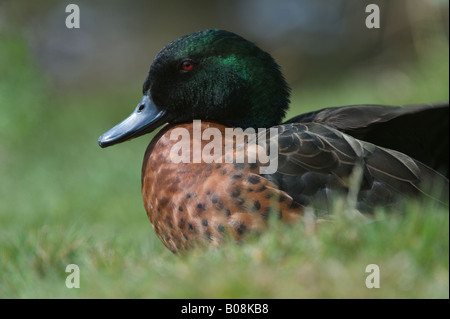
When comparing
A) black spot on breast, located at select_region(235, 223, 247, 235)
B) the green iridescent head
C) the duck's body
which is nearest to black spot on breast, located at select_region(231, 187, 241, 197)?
the duck's body

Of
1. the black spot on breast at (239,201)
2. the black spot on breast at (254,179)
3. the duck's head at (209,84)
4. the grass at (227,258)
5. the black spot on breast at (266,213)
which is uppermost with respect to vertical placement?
the duck's head at (209,84)

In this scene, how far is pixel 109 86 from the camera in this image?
501 inches

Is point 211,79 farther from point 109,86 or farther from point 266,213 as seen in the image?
point 109,86

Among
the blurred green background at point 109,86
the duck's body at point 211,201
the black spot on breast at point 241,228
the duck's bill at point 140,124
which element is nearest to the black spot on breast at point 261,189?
the duck's body at point 211,201

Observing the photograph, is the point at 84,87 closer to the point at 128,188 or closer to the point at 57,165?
the point at 57,165

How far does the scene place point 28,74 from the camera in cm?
691

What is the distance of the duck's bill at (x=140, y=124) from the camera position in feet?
10.1

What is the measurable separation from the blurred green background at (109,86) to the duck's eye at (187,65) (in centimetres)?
89

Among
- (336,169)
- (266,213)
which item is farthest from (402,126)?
(266,213)

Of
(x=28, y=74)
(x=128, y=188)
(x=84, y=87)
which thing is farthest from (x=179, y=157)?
(x=84, y=87)

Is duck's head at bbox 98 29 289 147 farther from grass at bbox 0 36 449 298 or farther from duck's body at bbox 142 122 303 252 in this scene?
grass at bbox 0 36 449 298

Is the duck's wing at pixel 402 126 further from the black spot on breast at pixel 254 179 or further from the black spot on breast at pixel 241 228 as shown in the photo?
the black spot on breast at pixel 241 228

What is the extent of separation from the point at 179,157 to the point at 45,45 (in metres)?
8.38

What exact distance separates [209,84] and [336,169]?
0.78 m
